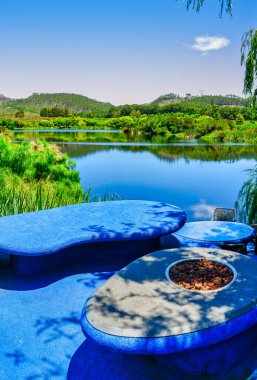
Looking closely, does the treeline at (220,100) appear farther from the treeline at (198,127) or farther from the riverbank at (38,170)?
the riverbank at (38,170)

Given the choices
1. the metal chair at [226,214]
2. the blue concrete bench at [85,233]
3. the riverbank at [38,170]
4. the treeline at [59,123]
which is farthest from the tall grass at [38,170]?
the treeline at [59,123]

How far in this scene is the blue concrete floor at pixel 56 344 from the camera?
8.59ft

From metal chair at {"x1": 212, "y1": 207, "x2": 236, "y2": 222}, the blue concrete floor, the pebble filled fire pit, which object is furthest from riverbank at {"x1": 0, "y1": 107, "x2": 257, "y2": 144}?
the blue concrete floor

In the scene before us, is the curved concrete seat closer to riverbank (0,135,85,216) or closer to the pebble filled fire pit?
the pebble filled fire pit

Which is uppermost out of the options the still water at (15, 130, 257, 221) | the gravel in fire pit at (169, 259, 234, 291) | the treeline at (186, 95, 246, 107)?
the treeline at (186, 95, 246, 107)

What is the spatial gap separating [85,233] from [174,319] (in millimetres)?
1794

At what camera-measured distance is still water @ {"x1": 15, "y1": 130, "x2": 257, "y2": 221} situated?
669 inches

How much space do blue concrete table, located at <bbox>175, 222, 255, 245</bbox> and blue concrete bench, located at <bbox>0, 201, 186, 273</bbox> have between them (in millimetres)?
542

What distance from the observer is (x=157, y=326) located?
2.36 metres

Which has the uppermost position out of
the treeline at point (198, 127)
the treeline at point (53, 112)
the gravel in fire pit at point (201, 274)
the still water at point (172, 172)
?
the treeline at point (53, 112)

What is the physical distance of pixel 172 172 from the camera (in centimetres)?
2341

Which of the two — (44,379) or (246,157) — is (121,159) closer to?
(246,157)

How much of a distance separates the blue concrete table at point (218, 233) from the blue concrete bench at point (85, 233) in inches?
21.3

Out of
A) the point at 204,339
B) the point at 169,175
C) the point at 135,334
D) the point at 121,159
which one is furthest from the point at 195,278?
the point at 121,159
